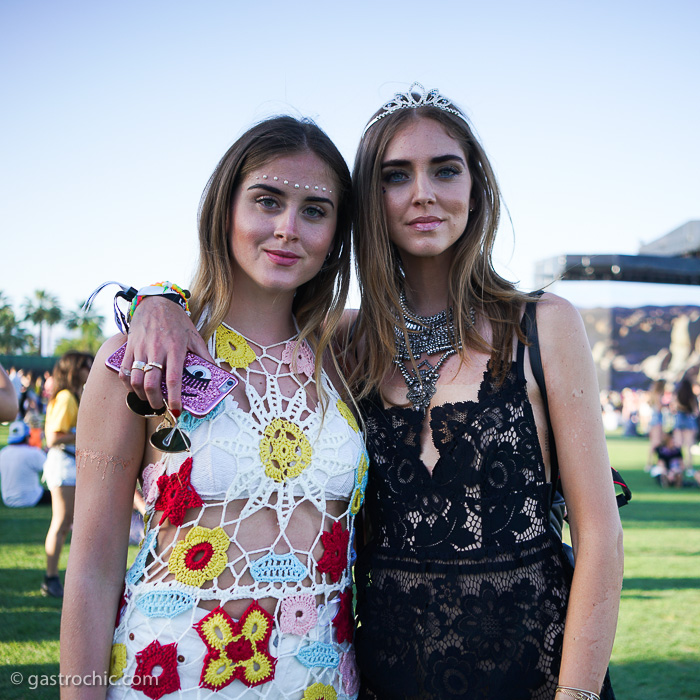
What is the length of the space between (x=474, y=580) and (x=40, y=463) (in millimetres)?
8989

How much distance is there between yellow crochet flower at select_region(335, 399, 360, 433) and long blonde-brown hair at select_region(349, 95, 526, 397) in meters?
0.09

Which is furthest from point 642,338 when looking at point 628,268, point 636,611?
point 636,611

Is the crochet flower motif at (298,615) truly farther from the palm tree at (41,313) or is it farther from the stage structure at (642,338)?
the palm tree at (41,313)

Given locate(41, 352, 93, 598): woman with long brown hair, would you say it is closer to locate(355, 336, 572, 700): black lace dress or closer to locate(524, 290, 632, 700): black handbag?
locate(355, 336, 572, 700): black lace dress

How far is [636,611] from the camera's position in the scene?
5305 mm

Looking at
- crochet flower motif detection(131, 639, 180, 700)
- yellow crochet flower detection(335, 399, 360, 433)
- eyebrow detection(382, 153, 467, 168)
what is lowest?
crochet flower motif detection(131, 639, 180, 700)

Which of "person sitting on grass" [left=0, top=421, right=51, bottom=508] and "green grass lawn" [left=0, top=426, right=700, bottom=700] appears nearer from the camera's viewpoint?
"green grass lawn" [left=0, top=426, right=700, bottom=700]

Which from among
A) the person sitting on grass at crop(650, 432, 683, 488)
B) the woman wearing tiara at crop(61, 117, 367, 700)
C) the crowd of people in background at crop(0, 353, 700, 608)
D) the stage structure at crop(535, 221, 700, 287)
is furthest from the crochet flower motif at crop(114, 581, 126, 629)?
the stage structure at crop(535, 221, 700, 287)

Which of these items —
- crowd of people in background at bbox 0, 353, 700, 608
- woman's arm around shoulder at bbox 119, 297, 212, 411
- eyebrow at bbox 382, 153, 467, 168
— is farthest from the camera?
crowd of people in background at bbox 0, 353, 700, 608

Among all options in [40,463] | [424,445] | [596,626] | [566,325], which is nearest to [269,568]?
[424,445]

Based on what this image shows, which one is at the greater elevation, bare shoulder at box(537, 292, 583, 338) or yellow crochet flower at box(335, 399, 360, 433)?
bare shoulder at box(537, 292, 583, 338)

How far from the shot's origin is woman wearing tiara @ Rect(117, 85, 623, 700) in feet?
5.86

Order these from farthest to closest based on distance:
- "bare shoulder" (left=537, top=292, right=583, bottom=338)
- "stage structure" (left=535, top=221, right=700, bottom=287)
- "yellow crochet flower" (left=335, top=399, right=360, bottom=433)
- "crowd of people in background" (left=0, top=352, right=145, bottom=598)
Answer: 1. "stage structure" (left=535, top=221, right=700, bottom=287)
2. "crowd of people in background" (left=0, top=352, right=145, bottom=598)
3. "yellow crochet flower" (left=335, top=399, right=360, bottom=433)
4. "bare shoulder" (left=537, top=292, right=583, bottom=338)

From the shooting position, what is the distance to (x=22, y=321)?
7312cm
